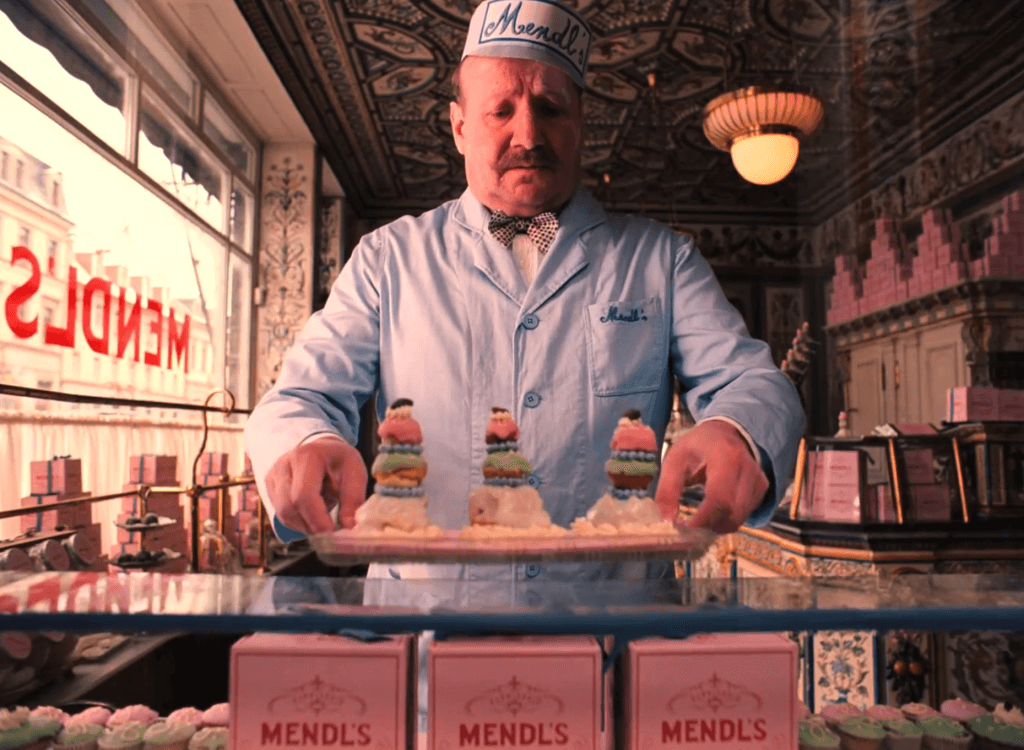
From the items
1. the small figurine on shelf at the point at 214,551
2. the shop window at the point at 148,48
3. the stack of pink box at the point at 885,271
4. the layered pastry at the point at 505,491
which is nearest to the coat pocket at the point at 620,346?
the layered pastry at the point at 505,491

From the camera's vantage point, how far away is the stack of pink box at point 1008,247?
6.06 meters

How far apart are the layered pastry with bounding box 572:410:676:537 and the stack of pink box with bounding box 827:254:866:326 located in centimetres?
749

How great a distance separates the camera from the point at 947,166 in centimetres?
717

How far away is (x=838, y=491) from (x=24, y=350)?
364 cm

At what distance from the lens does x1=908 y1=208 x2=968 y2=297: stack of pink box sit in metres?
6.38

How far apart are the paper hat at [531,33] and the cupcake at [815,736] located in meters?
1.43

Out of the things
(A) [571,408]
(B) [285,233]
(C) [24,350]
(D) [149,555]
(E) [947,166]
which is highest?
(E) [947,166]

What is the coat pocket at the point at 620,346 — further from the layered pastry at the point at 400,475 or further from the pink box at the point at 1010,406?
the pink box at the point at 1010,406

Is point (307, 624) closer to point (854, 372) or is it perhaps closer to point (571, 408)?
point (571, 408)

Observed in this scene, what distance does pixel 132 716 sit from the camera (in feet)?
4.02

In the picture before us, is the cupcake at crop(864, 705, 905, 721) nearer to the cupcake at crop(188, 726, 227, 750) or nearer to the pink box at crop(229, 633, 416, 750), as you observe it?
the pink box at crop(229, 633, 416, 750)

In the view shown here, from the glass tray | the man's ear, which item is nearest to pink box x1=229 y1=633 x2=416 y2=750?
the glass tray

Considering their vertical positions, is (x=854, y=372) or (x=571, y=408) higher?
(x=854, y=372)

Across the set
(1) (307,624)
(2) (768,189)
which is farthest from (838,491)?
(2) (768,189)
